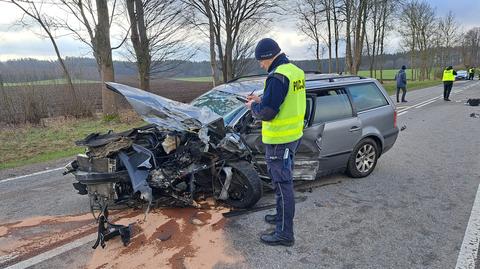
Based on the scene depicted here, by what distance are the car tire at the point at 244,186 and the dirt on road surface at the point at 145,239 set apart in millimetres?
214

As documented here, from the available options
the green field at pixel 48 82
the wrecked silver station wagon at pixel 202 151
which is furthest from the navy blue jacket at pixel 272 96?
the green field at pixel 48 82

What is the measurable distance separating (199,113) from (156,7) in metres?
14.0

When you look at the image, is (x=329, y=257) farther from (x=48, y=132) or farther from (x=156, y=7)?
(x=156, y=7)

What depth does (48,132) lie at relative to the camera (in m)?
11.1

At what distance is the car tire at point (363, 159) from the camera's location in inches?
206

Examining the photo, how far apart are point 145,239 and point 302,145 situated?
2234mm

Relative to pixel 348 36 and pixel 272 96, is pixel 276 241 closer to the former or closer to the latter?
pixel 272 96

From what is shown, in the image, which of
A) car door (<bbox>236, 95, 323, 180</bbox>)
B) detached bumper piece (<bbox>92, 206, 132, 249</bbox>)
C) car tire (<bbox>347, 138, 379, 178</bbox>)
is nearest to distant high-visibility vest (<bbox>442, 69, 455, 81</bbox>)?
car tire (<bbox>347, 138, 379, 178</bbox>)

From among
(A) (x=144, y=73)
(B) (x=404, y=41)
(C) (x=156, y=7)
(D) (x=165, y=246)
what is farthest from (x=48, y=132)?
(B) (x=404, y=41)

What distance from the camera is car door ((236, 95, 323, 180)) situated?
4344 millimetres

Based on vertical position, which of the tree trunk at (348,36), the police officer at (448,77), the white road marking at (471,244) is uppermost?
the tree trunk at (348,36)

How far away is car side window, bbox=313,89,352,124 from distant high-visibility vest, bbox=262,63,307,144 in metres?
1.53

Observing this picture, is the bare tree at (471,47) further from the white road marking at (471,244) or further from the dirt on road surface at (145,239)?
the dirt on road surface at (145,239)

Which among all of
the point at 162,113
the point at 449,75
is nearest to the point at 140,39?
the point at 162,113
